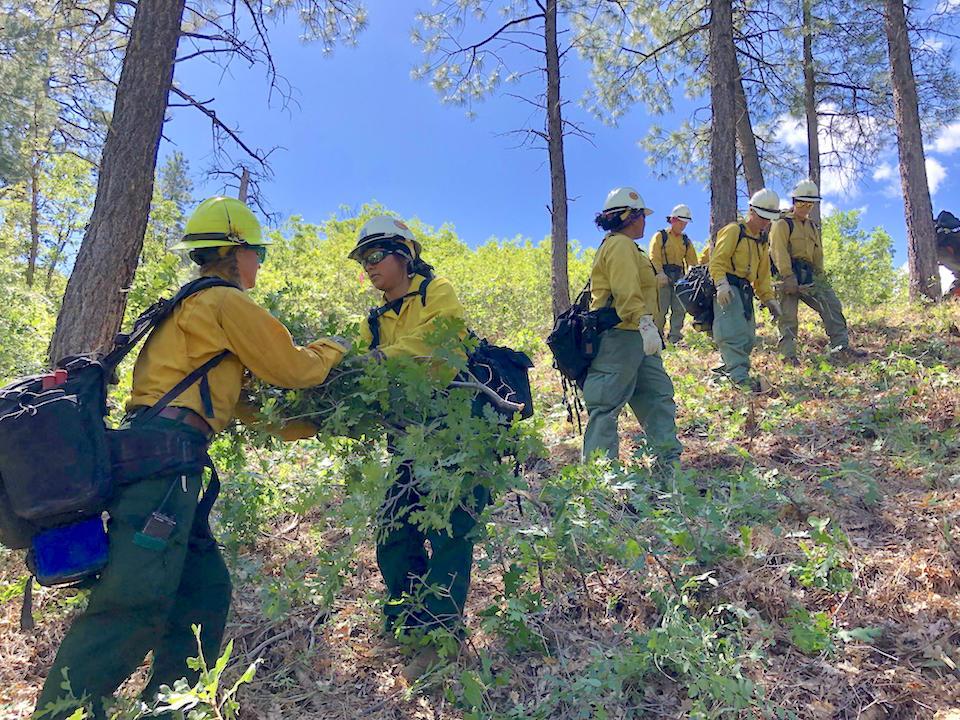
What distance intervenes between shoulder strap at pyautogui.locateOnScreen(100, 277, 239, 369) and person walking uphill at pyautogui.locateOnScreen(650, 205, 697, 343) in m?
6.82

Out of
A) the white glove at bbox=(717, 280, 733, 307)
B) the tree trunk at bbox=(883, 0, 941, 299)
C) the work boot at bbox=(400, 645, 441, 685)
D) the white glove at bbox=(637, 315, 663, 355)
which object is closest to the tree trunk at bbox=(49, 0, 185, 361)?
the work boot at bbox=(400, 645, 441, 685)

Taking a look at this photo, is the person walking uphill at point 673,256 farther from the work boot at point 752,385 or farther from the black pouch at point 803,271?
the work boot at point 752,385

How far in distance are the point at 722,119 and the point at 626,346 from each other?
5.23 m

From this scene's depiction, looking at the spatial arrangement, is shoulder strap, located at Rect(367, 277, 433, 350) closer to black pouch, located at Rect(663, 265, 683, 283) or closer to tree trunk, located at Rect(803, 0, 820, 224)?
black pouch, located at Rect(663, 265, 683, 283)

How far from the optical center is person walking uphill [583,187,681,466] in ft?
13.0

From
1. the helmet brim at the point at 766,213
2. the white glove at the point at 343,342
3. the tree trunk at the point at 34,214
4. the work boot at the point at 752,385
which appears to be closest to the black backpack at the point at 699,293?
the helmet brim at the point at 766,213

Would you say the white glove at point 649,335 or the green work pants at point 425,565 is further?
the white glove at point 649,335

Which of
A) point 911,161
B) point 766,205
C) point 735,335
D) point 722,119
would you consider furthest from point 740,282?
point 911,161

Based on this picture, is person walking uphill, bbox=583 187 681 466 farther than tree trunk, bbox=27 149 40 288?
No

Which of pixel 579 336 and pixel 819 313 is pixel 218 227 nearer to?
pixel 579 336

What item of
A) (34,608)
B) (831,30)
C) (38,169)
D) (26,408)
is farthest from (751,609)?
(38,169)

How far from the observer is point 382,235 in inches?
113

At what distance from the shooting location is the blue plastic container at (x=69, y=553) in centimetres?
192

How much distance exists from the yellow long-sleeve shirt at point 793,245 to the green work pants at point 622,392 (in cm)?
309
